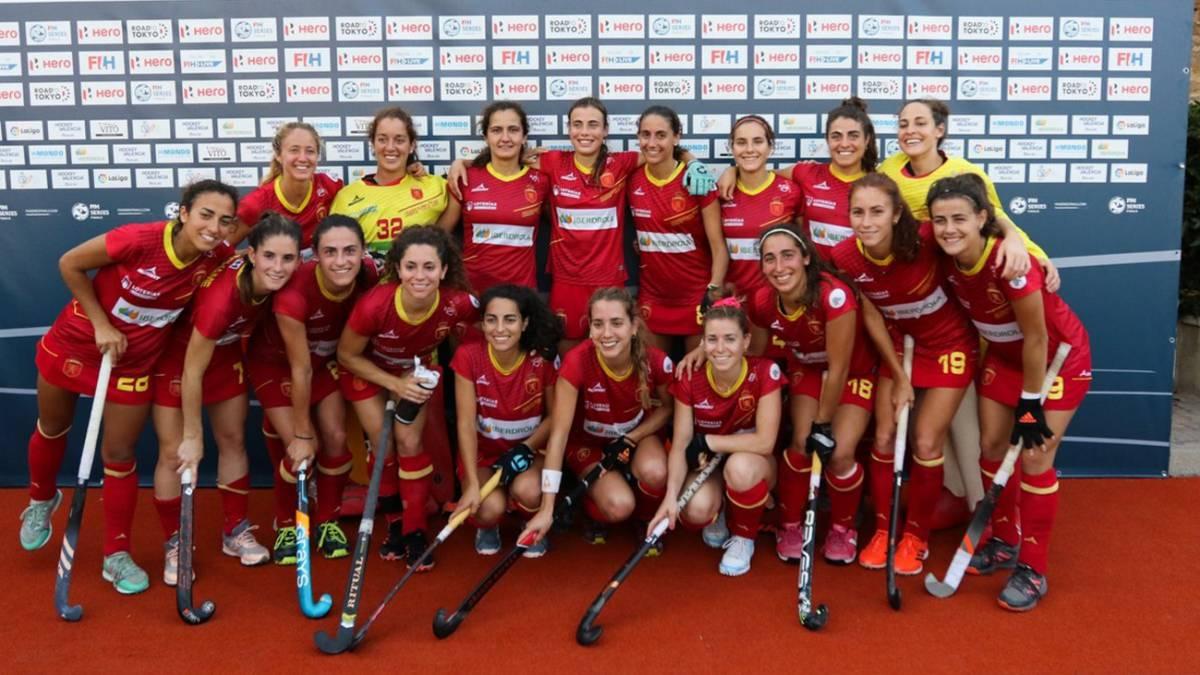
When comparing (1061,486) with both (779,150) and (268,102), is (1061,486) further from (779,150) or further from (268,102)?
(268,102)

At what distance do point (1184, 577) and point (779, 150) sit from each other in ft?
6.98

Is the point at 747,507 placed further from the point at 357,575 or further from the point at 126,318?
the point at 126,318

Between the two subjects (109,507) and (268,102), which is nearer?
(109,507)

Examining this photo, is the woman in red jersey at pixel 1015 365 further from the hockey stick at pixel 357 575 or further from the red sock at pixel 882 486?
the hockey stick at pixel 357 575

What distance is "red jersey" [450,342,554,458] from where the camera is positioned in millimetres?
3209

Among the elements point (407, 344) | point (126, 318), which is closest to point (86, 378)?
point (126, 318)

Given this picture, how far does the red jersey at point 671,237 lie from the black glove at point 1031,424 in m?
1.30

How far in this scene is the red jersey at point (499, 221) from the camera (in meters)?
3.68

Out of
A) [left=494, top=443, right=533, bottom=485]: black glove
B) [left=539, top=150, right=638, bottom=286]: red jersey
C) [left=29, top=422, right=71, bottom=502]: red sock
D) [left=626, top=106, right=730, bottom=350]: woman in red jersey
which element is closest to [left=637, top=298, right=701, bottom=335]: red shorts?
[left=626, top=106, right=730, bottom=350]: woman in red jersey

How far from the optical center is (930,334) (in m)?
3.12

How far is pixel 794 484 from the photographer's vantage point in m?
3.25

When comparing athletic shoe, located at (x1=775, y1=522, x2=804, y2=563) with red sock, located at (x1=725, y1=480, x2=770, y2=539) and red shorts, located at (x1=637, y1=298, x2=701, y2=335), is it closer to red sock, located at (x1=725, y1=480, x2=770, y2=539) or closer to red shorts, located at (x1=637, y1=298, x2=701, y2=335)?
red sock, located at (x1=725, y1=480, x2=770, y2=539)

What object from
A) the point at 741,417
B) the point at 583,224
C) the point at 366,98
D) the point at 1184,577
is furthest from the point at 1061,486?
the point at 366,98

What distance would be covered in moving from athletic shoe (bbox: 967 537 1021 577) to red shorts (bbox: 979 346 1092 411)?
482 mm
